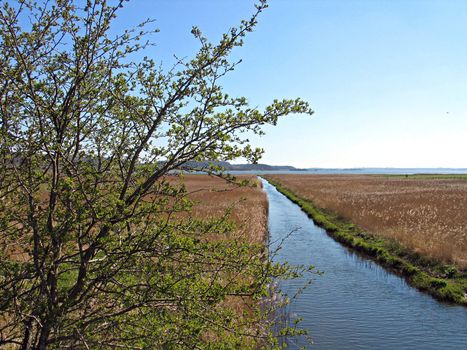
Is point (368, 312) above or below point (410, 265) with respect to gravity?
below

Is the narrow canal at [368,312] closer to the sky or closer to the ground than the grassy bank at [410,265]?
closer to the ground

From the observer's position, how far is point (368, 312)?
1364 centimetres

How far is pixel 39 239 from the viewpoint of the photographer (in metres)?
4.78

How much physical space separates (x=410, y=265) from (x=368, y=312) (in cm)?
567

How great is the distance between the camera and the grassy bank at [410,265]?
15086mm

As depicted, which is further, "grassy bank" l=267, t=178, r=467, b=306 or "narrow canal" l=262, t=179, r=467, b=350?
A: "grassy bank" l=267, t=178, r=467, b=306

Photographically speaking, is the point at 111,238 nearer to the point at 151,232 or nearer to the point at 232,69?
the point at 151,232

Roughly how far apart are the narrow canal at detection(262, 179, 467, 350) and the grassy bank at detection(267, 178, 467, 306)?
48 centimetres

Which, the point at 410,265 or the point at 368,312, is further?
the point at 410,265

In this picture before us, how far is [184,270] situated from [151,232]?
0.60 m

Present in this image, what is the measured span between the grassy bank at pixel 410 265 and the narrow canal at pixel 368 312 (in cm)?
48

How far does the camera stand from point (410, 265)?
60.0ft

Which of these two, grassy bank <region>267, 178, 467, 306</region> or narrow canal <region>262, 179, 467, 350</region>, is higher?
grassy bank <region>267, 178, 467, 306</region>

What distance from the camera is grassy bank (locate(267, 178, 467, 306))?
49.5 feet
